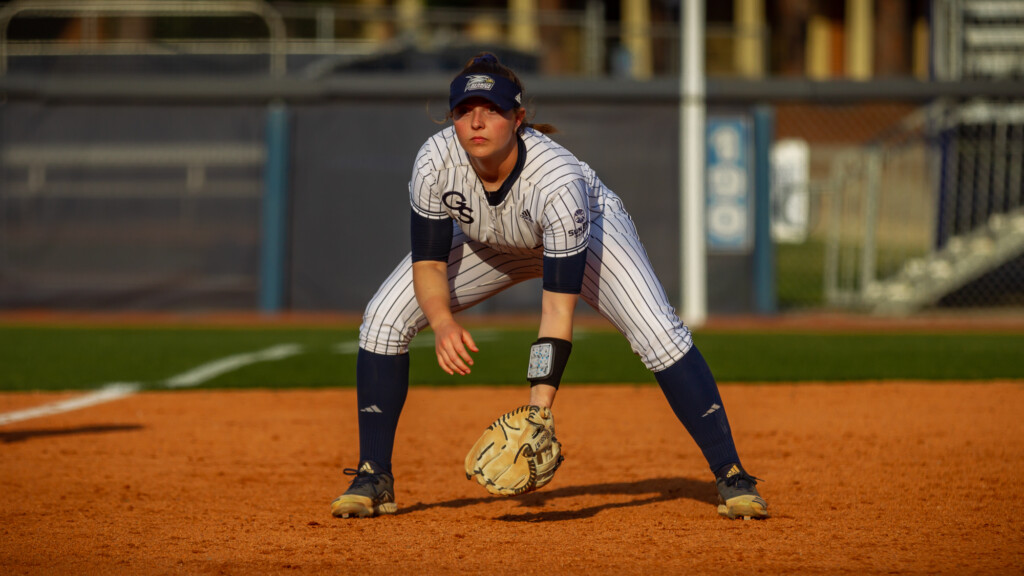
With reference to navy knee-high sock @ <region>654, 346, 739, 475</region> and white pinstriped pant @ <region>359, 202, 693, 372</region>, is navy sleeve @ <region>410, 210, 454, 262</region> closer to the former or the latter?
white pinstriped pant @ <region>359, 202, 693, 372</region>

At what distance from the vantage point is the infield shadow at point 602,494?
3982mm

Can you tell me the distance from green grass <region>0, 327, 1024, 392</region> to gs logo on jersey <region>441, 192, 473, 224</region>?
4.20m

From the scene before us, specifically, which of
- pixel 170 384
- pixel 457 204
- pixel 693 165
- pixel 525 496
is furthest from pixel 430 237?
pixel 693 165

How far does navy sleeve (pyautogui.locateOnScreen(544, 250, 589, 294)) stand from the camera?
3545mm

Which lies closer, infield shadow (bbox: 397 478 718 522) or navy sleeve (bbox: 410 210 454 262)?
Result: navy sleeve (bbox: 410 210 454 262)

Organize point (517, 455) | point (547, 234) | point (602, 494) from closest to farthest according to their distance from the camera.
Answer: point (517, 455), point (547, 234), point (602, 494)

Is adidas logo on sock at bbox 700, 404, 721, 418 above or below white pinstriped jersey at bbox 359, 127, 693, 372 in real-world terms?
below

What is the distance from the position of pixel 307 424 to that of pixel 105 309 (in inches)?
338

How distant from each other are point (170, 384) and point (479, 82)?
A: 5.04m

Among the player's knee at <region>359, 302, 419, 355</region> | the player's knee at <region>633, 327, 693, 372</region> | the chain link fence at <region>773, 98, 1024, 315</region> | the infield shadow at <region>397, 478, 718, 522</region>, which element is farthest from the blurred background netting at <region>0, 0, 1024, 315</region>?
the player's knee at <region>633, 327, 693, 372</region>

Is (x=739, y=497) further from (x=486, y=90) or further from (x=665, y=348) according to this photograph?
(x=486, y=90)

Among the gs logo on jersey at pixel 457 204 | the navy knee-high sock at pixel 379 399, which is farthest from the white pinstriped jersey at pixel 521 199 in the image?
the navy knee-high sock at pixel 379 399

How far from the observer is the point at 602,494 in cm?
438

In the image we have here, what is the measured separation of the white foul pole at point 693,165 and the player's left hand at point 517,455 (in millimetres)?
9274
